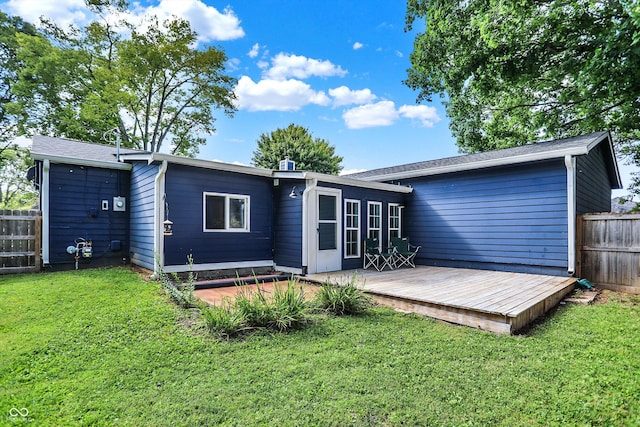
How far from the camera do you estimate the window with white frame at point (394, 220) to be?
8672 millimetres

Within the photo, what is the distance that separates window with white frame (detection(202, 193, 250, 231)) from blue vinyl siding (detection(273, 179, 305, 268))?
748 mm

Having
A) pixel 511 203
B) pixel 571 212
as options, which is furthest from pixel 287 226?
pixel 571 212

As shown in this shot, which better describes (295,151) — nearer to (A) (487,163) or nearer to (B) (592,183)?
(A) (487,163)

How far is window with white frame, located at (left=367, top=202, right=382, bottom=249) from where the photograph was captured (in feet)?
26.2

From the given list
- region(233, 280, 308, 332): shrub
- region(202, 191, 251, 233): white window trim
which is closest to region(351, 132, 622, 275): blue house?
region(202, 191, 251, 233): white window trim

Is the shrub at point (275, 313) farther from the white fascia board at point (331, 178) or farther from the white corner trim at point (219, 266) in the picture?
the white fascia board at point (331, 178)

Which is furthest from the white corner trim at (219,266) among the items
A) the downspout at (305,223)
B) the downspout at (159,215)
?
the downspout at (305,223)

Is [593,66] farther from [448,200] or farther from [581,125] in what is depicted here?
[581,125]

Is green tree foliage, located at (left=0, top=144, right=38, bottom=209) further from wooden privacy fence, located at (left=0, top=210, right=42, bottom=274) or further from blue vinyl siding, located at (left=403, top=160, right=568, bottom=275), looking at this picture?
blue vinyl siding, located at (left=403, top=160, right=568, bottom=275)

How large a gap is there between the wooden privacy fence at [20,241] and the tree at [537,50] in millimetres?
10184

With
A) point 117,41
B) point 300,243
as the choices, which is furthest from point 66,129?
point 300,243

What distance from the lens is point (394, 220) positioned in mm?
8797

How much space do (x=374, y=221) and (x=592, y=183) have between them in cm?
536

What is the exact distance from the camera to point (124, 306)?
4148 millimetres
